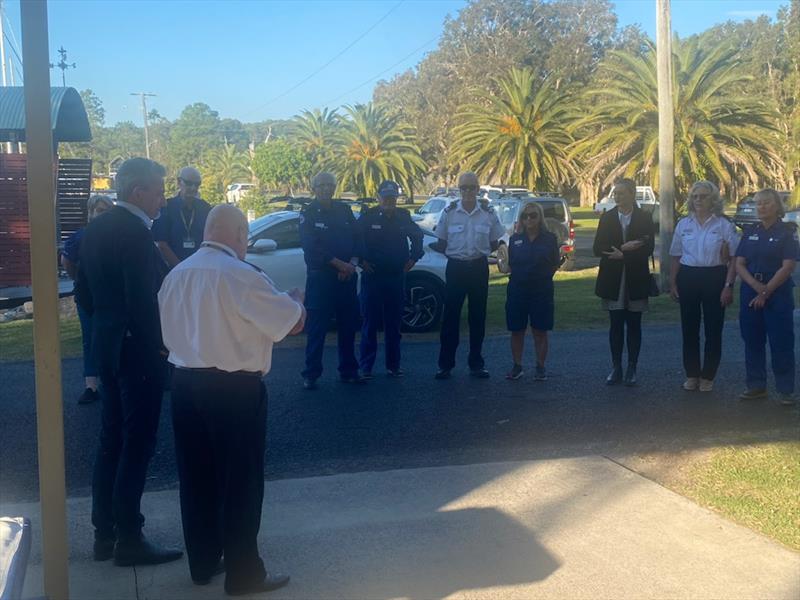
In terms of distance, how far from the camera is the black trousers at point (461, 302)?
9.25 m

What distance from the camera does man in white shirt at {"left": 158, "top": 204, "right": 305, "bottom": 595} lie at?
4.17 metres

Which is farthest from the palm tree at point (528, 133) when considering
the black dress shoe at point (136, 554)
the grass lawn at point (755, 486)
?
the black dress shoe at point (136, 554)

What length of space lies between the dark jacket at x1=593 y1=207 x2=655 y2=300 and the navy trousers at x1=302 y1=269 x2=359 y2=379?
238cm

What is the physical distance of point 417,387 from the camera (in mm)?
8984

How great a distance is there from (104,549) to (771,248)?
5917 millimetres

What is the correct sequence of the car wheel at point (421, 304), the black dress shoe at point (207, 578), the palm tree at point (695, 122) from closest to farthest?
the black dress shoe at point (207, 578) → the car wheel at point (421, 304) → the palm tree at point (695, 122)

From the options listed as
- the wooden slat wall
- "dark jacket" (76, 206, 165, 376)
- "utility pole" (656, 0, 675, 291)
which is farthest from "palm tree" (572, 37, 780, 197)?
"dark jacket" (76, 206, 165, 376)

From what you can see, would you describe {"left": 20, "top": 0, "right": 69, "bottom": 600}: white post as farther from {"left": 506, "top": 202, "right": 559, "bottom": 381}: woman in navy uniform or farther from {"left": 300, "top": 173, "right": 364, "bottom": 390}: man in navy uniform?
{"left": 506, "top": 202, "right": 559, "bottom": 381}: woman in navy uniform

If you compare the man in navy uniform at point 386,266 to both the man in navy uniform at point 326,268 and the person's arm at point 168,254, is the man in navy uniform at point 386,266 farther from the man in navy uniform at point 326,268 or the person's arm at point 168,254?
the person's arm at point 168,254

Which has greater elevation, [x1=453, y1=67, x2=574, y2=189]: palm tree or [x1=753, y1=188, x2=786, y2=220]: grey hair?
[x1=453, y1=67, x2=574, y2=189]: palm tree

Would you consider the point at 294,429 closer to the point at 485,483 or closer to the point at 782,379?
the point at 485,483

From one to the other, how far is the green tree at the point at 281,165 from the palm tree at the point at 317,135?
57.0 inches

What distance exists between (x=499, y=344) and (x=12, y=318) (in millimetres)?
8454

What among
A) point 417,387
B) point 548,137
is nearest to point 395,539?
point 417,387
